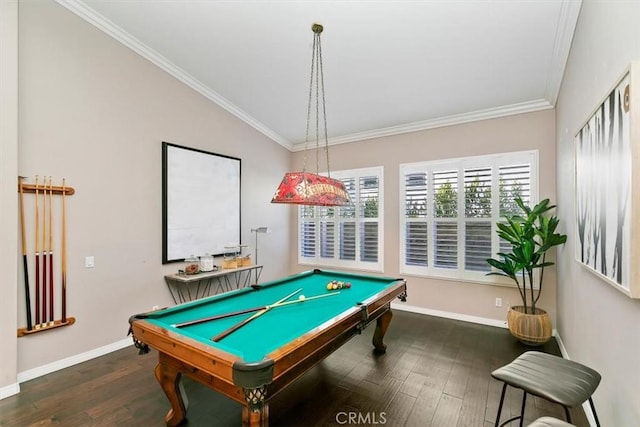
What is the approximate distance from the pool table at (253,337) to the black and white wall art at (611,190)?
1.50 m

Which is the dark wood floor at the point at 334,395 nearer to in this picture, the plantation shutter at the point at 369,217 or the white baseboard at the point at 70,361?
the white baseboard at the point at 70,361

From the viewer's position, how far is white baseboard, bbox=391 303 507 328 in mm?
4148

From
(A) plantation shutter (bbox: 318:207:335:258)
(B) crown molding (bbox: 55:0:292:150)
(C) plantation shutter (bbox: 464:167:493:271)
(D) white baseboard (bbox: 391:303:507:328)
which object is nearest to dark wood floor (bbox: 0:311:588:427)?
(D) white baseboard (bbox: 391:303:507:328)

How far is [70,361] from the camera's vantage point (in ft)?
10.2

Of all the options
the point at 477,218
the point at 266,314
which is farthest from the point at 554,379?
the point at 477,218

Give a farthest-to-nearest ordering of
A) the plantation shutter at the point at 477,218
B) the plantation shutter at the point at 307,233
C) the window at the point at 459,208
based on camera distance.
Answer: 1. the plantation shutter at the point at 307,233
2. the plantation shutter at the point at 477,218
3. the window at the point at 459,208

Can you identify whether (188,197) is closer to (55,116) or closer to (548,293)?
(55,116)

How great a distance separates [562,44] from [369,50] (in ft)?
6.07

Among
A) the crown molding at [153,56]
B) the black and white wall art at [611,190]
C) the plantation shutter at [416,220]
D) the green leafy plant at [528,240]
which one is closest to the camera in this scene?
the black and white wall art at [611,190]

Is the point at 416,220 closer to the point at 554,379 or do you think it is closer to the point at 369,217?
the point at 369,217

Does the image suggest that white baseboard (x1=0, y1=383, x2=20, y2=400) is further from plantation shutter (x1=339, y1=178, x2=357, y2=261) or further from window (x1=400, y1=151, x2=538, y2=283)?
window (x1=400, y1=151, x2=538, y2=283)

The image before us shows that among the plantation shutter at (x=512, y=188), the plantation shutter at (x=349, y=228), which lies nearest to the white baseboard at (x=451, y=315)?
the plantation shutter at (x=512, y=188)

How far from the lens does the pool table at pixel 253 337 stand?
4.85 ft

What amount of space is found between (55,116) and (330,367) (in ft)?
12.4
